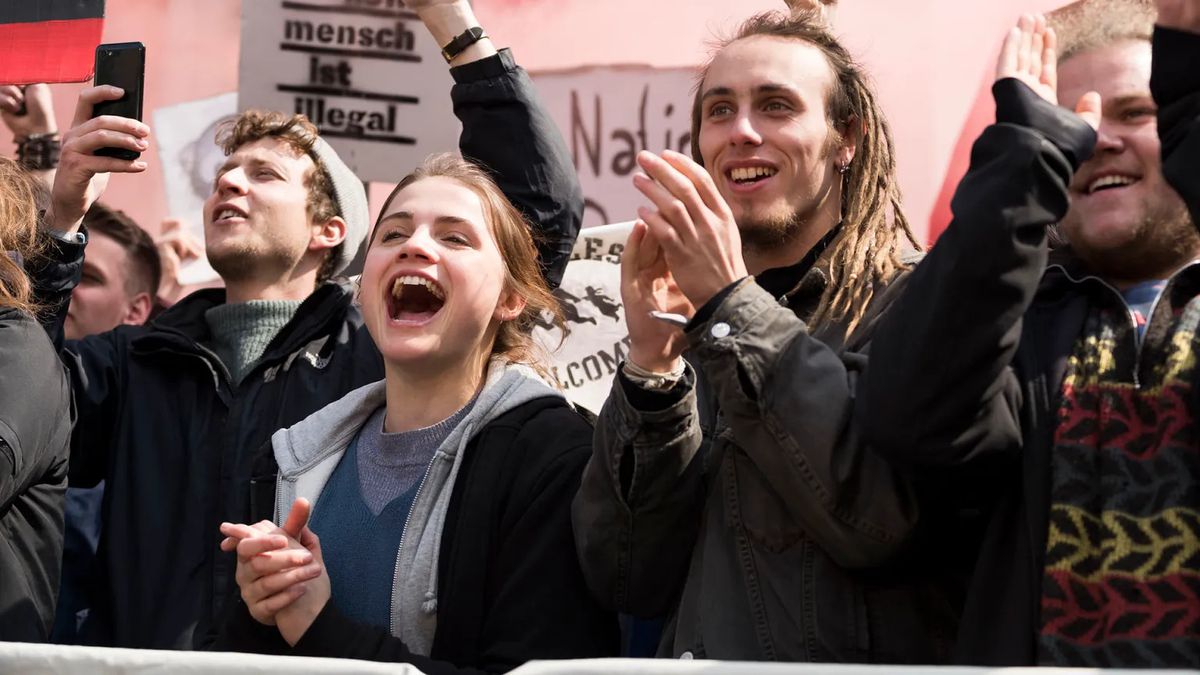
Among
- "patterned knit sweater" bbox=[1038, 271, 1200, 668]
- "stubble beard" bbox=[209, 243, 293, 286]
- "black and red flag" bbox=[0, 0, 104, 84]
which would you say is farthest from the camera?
"stubble beard" bbox=[209, 243, 293, 286]

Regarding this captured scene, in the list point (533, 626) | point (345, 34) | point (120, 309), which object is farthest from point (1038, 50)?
point (120, 309)

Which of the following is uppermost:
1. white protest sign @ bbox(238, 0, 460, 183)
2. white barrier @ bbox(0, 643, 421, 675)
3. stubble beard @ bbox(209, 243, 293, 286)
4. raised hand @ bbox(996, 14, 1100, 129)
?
white protest sign @ bbox(238, 0, 460, 183)

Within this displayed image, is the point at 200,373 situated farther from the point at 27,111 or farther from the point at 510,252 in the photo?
the point at 27,111

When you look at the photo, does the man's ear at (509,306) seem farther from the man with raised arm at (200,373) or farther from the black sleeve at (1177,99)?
the black sleeve at (1177,99)

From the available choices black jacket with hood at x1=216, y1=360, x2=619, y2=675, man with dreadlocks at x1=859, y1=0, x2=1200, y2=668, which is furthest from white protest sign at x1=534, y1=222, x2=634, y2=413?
man with dreadlocks at x1=859, y1=0, x2=1200, y2=668

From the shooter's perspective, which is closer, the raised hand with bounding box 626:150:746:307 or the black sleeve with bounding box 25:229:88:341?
the raised hand with bounding box 626:150:746:307

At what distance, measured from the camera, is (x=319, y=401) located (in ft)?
11.2

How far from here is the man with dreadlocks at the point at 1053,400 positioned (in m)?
2.08

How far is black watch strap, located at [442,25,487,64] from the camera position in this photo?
3404 mm

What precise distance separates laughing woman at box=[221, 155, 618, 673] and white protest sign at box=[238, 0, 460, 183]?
1502 millimetres

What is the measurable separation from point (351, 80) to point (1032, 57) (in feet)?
8.66

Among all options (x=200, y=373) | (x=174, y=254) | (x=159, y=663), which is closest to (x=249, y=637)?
(x=159, y=663)

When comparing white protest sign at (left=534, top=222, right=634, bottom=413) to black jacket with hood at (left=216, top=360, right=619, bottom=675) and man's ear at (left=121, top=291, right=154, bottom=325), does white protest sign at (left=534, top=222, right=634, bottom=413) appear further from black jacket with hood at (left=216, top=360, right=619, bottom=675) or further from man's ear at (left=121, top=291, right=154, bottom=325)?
man's ear at (left=121, top=291, right=154, bottom=325)

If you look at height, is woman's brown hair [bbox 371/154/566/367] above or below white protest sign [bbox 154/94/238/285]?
below
